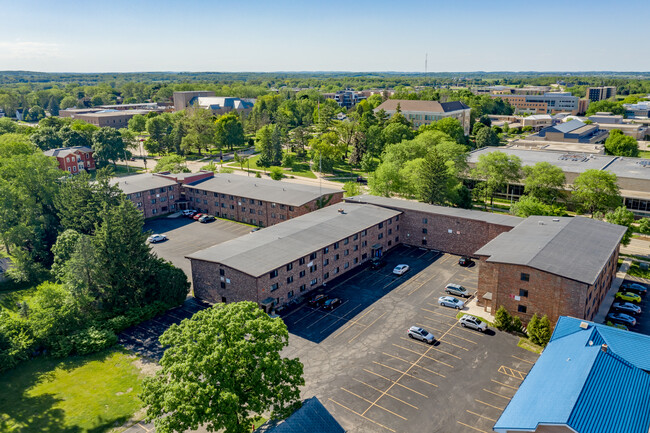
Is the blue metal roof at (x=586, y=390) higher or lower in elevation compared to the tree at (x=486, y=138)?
lower

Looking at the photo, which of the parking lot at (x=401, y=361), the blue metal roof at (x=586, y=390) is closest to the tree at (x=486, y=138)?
the parking lot at (x=401, y=361)

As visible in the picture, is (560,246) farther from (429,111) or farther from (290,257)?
(429,111)

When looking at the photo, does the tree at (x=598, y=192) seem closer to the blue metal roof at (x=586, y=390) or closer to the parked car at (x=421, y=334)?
the blue metal roof at (x=586, y=390)

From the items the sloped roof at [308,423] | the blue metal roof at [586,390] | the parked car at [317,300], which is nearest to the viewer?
the blue metal roof at [586,390]

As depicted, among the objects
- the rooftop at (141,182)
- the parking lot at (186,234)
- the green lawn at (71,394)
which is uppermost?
the rooftop at (141,182)

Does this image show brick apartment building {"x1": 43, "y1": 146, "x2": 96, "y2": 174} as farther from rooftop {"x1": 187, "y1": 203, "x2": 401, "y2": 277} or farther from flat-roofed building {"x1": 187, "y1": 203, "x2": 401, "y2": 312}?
flat-roofed building {"x1": 187, "y1": 203, "x2": 401, "y2": 312}

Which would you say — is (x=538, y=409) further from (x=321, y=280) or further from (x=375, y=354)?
(x=321, y=280)
